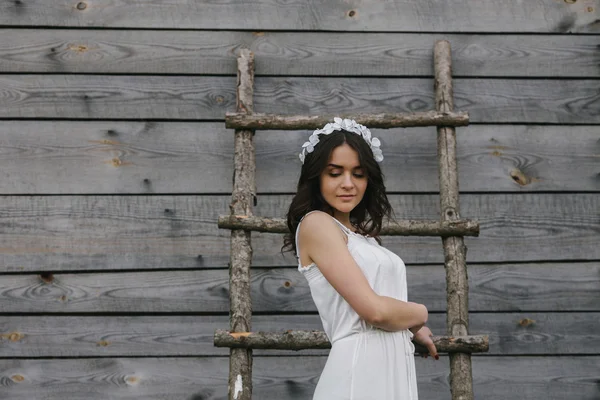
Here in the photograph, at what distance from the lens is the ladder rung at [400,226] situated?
2.99 meters

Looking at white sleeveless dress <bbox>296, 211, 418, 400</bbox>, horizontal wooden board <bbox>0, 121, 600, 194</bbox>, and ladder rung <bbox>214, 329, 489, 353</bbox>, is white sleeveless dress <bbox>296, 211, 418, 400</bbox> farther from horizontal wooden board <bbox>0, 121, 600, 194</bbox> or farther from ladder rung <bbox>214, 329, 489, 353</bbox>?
horizontal wooden board <bbox>0, 121, 600, 194</bbox>

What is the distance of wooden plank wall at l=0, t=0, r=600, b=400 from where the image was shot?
333cm

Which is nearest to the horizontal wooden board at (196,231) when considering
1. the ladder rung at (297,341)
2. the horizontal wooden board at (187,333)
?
the horizontal wooden board at (187,333)

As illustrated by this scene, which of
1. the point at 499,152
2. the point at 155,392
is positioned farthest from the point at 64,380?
the point at 499,152

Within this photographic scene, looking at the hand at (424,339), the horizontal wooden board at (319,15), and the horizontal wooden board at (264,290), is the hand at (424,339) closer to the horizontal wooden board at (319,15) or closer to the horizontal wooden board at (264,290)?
the horizontal wooden board at (264,290)

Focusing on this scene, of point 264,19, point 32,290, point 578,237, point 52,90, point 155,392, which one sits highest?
point 264,19

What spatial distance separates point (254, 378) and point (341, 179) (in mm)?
1390

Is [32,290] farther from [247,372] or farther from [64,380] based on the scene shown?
[247,372]

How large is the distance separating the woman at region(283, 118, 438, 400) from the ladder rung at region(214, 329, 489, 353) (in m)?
0.49

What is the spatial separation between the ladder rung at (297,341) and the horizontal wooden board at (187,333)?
1.53 ft

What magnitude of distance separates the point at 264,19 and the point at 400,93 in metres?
0.73

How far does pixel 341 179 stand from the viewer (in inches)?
89.3

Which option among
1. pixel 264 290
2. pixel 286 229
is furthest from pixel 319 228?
pixel 264 290

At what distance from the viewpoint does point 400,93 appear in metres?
3.53
